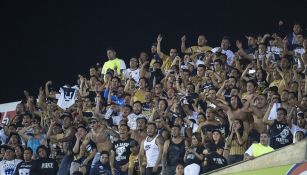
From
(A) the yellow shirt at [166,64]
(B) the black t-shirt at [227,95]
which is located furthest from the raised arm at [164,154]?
(A) the yellow shirt at [166,64]

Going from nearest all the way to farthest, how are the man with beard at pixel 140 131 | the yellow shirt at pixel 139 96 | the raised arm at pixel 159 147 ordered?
the raised arm at pixel 159 147
the man with beard at pixel 140 131
the yellow shirt at pixel 139 96

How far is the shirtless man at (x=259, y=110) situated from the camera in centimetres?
1327

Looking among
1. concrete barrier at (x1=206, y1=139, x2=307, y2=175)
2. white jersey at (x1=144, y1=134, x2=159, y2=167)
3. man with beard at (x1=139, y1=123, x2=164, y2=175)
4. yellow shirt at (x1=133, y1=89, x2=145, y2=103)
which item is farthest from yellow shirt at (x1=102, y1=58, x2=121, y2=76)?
concrete barrier at (x1=206, y1=139, x2=307, y2=175)

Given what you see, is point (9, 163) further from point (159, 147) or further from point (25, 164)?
point (159, 147)

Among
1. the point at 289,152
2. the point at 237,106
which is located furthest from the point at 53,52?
the point at 289,152

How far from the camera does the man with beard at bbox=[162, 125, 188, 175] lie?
1310 cm

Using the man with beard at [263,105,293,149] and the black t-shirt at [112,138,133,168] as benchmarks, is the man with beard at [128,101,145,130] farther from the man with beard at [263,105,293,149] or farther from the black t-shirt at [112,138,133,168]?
the man with beard at [263,105,293,149]

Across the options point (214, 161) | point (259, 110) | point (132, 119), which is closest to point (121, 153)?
point (132, 119)

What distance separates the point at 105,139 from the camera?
48.2 feet

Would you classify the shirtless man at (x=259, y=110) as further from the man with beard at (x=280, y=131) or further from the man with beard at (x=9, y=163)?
the man with beard at (x=9, y=163)

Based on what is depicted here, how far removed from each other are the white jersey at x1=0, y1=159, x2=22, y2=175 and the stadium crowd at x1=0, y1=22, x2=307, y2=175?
0.02 metres

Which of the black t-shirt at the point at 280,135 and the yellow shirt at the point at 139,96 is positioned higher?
the yellow shirt at the point at 139,96

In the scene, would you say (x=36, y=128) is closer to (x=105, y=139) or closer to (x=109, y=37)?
(x=105, y=139)

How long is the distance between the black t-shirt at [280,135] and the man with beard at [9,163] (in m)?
5.06
